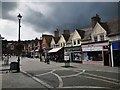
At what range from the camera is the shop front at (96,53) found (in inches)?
1237

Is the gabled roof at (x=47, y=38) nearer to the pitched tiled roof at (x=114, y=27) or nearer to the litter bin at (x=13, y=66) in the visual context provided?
the pitched tiled roof at (x=114, y=27)

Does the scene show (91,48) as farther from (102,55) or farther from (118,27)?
(118,27)

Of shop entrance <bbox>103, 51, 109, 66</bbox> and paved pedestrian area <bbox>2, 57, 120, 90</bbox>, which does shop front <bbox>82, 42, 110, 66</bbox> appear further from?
paved pedestrian area <bbox>2, 57, 120, 90</bbox>

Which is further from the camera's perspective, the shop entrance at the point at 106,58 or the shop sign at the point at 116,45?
the shop entrance at the point at 106,58

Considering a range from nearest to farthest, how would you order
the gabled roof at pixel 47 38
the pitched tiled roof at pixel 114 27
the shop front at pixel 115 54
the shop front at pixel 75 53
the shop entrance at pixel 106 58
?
the shop front at pixel 115 54, the pitched tiled roof at pixel 114 27, the shop entrance at pixel 106 58, the shop front at pixel 75 53, the gabled roof at pixel 47 38

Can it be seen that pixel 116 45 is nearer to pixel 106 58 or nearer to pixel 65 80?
pixel 106 58

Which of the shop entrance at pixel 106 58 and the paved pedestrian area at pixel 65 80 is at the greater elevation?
the shop entrance at pixel 106 58

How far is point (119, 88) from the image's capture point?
37.1 feet

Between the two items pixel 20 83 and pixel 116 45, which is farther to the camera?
pixel 116 45

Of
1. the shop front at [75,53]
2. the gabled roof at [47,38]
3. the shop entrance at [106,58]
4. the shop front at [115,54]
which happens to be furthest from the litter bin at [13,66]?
the gabled roof at [47,38]

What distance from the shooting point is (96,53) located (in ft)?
112

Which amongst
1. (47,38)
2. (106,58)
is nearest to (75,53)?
(106,58)

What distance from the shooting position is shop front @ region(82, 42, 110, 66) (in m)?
31.4

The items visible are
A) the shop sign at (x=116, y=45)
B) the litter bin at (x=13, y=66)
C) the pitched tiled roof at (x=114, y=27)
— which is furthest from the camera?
the pitched tiled roof at (x=114, y=27)
